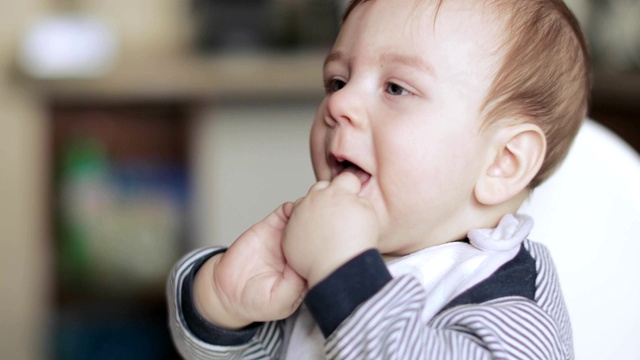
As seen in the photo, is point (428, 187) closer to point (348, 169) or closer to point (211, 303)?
point (348, 169)

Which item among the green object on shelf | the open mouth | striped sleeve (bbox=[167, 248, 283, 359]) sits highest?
the open mouth

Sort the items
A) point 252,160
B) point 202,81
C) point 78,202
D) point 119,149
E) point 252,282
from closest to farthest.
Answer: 1. point 252,282
2. point 202,81
3. point 78,202
4. point 119,149
5. point 252,160

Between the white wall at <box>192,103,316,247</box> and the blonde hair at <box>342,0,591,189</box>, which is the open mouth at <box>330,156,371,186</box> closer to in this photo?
the blonde hair at <box>342,0,591,189</box>

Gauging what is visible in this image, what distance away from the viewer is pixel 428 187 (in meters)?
0.84

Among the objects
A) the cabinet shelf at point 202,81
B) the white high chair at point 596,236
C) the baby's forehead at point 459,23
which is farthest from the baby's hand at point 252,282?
the cabinet shelf at point 202,81

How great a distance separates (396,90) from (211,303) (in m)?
0.28

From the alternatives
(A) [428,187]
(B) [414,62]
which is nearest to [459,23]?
(B) [414,62]

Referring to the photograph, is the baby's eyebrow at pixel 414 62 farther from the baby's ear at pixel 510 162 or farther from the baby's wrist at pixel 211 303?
the baby's wrist at pixel 211 303

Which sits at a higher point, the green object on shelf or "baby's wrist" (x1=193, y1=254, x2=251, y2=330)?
"baby's wrist" (x1=193, y1=254, x2=251, y2=330)

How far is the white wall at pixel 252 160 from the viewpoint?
2844mm

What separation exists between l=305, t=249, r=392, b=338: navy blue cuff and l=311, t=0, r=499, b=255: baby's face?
130 millimetres

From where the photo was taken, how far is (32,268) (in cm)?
264

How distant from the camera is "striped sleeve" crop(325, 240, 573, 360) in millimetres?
687

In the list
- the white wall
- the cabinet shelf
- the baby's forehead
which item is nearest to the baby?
the baby's forehead
